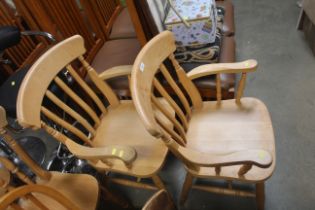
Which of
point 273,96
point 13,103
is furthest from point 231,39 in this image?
point 13,103

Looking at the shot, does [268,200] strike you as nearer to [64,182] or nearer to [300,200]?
[300,200]

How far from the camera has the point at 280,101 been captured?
69.3 inches

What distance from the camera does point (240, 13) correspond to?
2.60 metres

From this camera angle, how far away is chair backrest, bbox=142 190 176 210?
93 cm

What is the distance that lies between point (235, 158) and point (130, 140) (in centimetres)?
55

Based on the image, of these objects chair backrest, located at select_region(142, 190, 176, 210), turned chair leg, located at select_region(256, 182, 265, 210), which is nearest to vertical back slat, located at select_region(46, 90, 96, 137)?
chair backrest, located at select_region(142, 190, 176, 210)

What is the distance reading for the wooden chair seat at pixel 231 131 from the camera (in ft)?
3.34

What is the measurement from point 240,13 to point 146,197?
206cm

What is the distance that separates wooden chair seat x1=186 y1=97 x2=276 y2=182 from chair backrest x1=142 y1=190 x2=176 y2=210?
0.53ft

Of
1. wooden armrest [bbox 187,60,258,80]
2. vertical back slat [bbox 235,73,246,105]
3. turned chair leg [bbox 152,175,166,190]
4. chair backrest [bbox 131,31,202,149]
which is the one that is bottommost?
turned chair leg [bbox 152,175,166,190]

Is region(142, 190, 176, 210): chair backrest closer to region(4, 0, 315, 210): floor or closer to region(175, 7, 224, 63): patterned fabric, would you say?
region(4, 0, 315, 210): floor

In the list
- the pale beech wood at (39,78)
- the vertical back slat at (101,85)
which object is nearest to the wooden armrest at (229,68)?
the vertical back slat at (101,85)

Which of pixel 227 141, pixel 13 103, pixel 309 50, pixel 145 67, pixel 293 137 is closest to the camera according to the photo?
pixel 145 67

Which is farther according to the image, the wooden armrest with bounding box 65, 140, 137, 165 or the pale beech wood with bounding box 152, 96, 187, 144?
the pale beech wood with bounding box 152, 96, 187, 144
